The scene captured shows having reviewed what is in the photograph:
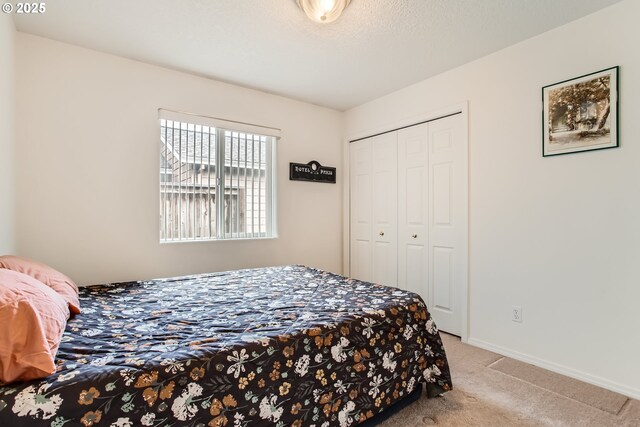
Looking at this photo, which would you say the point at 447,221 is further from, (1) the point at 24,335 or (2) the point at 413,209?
(1) the point at 24,335

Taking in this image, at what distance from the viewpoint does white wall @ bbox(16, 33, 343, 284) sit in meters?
2.46

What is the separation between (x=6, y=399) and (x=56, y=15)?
2.45m

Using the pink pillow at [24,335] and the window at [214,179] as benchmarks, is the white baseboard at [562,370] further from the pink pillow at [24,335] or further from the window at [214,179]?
the pink pillow at [24,335]

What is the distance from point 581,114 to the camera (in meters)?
2.22

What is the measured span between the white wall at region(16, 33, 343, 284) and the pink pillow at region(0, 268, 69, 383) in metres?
1.62

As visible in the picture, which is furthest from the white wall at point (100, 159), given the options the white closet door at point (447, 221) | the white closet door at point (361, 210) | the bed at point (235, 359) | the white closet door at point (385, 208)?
the white closet door at point (447, 221)

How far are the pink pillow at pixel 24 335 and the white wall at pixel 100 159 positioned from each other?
5.31 feet

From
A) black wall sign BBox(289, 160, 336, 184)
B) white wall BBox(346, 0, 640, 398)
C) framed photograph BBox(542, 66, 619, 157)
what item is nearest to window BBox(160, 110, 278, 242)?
black wall sign BBox(289, 160, 336, 184)

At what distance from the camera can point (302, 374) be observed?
142 cm

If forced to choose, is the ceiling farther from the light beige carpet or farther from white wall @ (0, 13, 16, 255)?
the light beige carpet

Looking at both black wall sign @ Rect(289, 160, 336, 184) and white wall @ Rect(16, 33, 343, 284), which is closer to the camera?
white wall @ Rect(16, 33, 343, 284)

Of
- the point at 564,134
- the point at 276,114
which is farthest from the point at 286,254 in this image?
the point at 564,134

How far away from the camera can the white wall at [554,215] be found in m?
2.04

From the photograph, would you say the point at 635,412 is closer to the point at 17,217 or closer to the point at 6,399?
the point at 6,399
